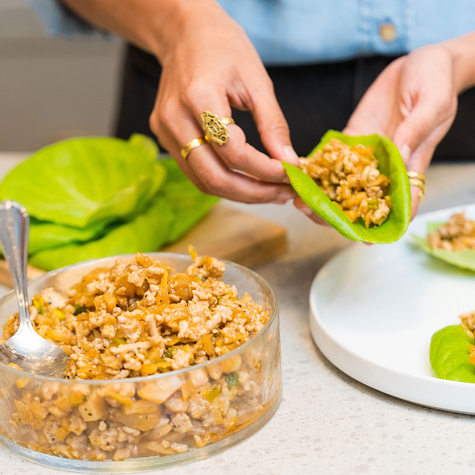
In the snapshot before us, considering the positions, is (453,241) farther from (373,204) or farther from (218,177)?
(218,177)

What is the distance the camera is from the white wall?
4922 mm

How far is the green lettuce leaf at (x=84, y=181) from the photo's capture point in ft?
4.88

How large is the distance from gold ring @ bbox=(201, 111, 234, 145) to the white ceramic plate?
350 millimetres

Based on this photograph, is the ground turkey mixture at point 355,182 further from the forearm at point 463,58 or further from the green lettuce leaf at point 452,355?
the forearm at point 463,58

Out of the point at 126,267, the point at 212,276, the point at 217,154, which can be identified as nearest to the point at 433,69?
the point at 217,154

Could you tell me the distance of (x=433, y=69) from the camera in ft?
4.31

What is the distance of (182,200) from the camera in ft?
5.49

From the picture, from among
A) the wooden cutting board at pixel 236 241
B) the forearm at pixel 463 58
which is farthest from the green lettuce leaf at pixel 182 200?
the forearm at pixel 463 58

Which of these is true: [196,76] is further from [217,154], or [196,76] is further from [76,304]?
[76,304]

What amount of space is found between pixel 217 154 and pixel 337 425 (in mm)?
601

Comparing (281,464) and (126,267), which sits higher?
(126,267)

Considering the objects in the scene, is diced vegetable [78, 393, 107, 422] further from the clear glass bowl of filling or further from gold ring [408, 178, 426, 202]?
gold ring [408, 178, 426, 202]

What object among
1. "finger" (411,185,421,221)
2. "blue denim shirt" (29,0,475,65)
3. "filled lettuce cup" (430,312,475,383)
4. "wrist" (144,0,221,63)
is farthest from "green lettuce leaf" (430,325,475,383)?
"blue denim shirt" (29,0,475,65)

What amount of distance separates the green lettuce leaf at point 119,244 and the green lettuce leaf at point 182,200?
0.04 m
